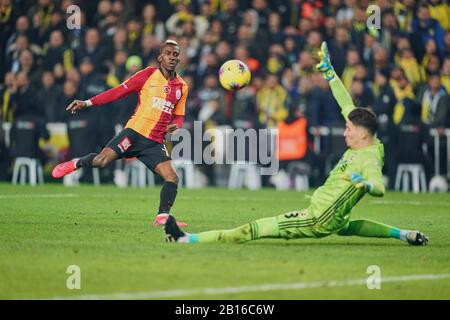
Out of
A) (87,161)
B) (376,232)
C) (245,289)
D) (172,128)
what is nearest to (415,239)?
(376,232)

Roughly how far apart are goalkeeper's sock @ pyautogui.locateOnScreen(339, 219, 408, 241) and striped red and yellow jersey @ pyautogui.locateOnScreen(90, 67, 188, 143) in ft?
12.2

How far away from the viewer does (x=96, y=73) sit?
81.6 ft

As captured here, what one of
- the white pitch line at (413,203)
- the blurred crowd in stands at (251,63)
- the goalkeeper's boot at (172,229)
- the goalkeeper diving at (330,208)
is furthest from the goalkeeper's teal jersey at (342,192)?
the blurred crowd in stands at (251,63)

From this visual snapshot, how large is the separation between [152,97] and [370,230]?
4067 millimetres

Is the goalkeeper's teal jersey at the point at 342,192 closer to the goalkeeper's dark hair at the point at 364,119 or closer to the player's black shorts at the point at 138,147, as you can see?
the goalkeeper's dark hair at the point at 364,119

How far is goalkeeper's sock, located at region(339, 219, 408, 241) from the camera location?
1216 cm

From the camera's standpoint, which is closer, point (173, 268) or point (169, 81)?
point (173, 268)

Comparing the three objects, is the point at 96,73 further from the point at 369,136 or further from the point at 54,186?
the point at 369,136

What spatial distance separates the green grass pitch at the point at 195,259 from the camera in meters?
9.07

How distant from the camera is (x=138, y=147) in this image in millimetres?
14953

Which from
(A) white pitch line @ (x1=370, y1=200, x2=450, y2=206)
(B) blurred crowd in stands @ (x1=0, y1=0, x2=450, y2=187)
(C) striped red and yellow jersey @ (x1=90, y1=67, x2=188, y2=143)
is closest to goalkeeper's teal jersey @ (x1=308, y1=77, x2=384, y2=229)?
(C) striped red and yellow jersey @ (x1=90, y1=67, x2=188, y2=143)

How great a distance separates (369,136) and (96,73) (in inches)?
552

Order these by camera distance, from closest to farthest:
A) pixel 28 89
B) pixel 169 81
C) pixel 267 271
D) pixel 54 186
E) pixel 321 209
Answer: pixel 267 271 < pixel 321 209 < pixel 169 81 < pixel 54 186 < pixel 28 89
